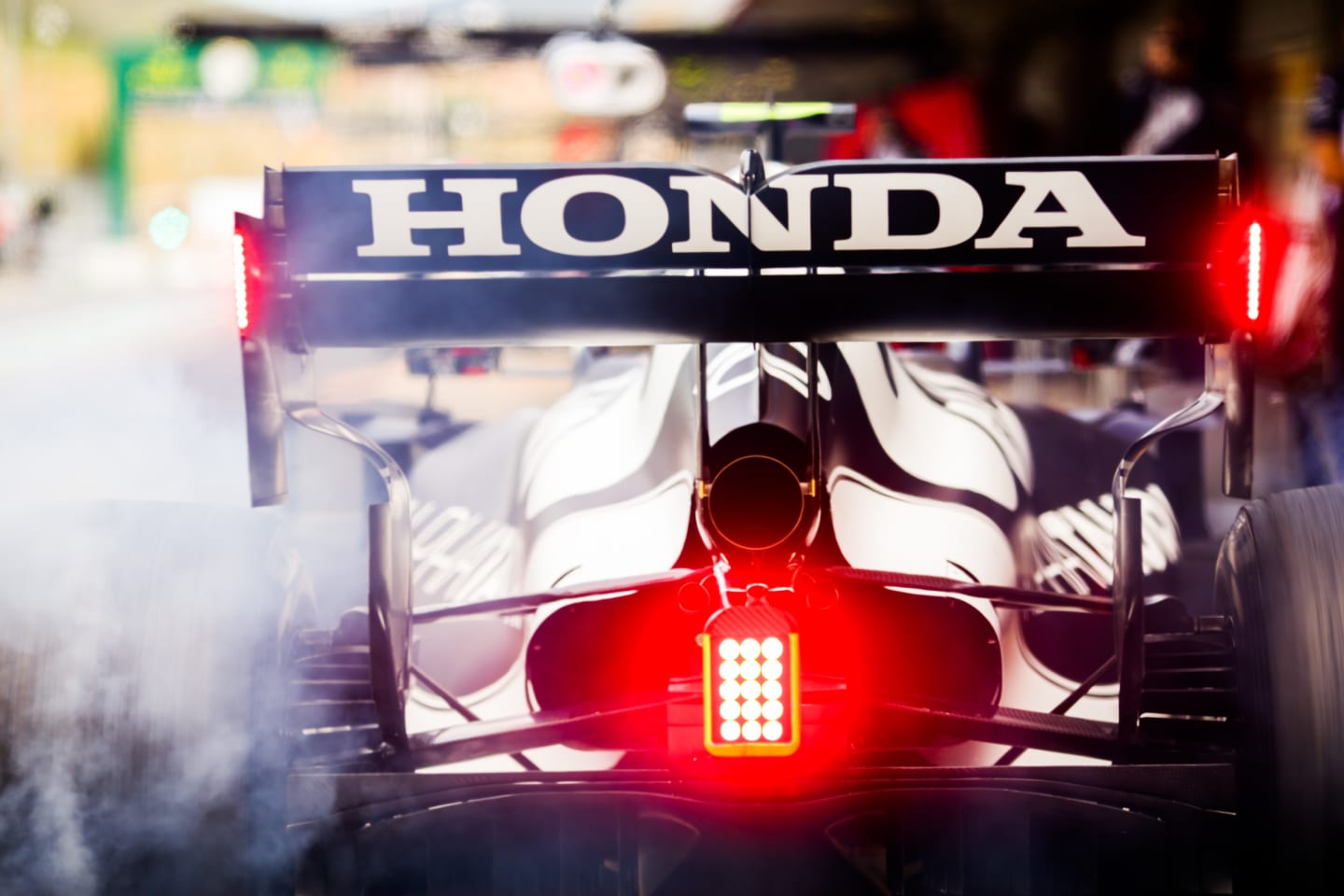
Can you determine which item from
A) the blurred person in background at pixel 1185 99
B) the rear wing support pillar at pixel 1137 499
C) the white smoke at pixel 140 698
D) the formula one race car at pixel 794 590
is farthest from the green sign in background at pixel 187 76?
the rear wing support pillar at pixel 1137 499

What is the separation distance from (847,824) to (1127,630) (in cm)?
47

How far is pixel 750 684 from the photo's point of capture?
173 centimetres

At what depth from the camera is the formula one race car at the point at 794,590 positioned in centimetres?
173

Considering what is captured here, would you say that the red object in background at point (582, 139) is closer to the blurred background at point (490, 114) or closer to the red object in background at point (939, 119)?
the blurred background at point (490, 114)

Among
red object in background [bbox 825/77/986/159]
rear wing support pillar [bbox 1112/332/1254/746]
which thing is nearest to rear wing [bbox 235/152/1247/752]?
rear wing support pillar [bbox 1112/332/1254/746]

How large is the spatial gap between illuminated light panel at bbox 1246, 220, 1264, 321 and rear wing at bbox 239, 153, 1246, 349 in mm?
21

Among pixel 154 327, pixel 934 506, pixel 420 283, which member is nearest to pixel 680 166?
pixel 420 283

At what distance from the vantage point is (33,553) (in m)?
Answer: 1.97

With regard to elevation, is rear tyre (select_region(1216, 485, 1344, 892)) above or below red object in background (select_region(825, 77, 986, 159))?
below

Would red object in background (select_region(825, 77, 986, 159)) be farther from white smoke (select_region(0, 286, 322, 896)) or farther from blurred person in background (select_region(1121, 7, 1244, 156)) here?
white smoke (select_region(0, 286, 322, 896))

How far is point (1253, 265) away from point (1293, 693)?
57cm

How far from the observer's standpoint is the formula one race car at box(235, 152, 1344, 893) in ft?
5.67

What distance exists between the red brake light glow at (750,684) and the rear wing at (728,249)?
14.6 inches

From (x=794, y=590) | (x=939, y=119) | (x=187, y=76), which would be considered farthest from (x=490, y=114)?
(x=794, y=590)
